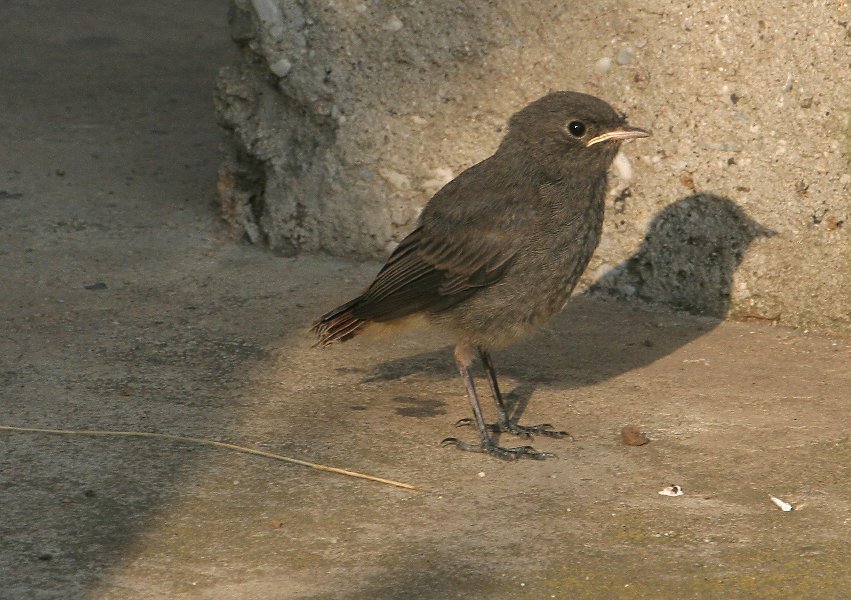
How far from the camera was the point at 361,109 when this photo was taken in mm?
6965

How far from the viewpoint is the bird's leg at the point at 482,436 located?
5.16 m

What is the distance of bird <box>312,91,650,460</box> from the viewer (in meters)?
5.37

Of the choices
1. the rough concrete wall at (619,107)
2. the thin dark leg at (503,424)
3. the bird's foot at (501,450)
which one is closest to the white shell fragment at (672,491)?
the bird's foot at (501,450)

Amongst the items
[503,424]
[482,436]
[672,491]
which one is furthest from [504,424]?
[672,491]

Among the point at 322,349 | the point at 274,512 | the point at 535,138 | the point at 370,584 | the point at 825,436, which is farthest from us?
the point at 322,349

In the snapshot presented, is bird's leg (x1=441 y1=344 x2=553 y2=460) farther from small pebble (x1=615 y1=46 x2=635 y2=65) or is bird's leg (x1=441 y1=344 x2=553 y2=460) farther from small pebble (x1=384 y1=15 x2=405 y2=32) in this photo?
small pebble (x1=384 y1=15 x2=405 y2=32)

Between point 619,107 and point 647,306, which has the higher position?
point 619,107

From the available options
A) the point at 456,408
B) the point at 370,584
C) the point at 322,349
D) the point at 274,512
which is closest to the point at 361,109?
the point at 322,349

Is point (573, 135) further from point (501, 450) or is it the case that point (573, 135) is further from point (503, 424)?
point (501, 450)

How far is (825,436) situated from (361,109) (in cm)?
296

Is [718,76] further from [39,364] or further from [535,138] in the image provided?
[39,364]

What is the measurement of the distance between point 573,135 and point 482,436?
1.30 m

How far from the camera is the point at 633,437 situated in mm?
5180

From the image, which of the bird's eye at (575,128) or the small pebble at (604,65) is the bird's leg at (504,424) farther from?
the small pebble at (604,65)
